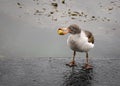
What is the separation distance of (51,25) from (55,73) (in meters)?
4.24

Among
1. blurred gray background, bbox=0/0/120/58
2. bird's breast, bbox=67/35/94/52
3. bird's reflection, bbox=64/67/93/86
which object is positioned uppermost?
blurred gray background, bbox=0/0/120/58

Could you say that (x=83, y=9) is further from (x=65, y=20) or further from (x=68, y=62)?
(x=68, y=62)

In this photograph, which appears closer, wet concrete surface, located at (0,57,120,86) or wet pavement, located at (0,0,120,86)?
wet concrete surface, located at (0,57,120,86)

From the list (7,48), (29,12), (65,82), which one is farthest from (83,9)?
(65,82)

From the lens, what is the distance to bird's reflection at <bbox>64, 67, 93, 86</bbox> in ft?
22.9

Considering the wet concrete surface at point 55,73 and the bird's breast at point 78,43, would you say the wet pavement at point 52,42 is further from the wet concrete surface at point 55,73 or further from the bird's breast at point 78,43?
the bird's breast at point 78,43

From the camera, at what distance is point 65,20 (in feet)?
39.4

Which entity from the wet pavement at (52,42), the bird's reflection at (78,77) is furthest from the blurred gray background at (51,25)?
the bird's reflection at (78,77)

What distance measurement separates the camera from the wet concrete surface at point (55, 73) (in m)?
7.00

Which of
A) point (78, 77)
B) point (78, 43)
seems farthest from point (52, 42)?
point (78, 77)

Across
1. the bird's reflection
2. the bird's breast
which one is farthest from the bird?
the bird's reflection

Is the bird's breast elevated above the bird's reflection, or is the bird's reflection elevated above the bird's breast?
the bird's breast

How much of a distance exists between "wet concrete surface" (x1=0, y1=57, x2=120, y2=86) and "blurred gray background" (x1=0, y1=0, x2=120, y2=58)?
1.49 meters

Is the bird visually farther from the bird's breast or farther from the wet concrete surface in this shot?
the wet concrete surface
